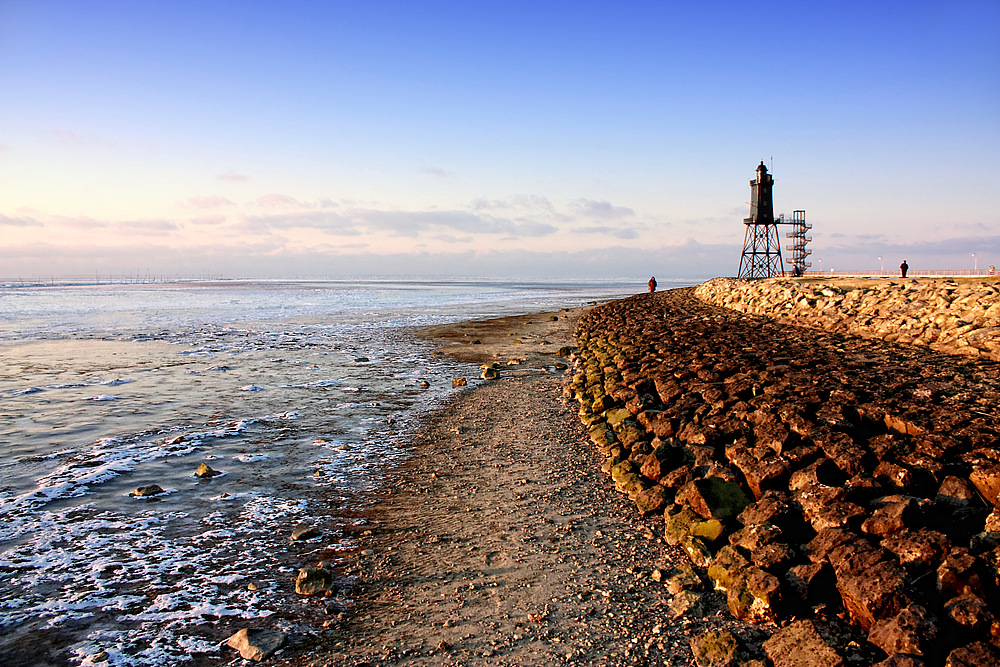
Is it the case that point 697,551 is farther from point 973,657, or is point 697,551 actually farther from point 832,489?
point 973,657

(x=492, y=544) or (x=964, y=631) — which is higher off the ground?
(x=964, y=631)

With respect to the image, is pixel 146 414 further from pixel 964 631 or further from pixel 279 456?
pixel 964 631

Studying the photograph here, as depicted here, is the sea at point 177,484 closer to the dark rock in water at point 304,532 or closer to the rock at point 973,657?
Answer: the dark rock in water at point 304,532

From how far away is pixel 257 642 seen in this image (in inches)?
166

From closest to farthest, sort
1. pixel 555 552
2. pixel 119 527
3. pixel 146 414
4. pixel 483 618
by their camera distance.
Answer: pixel 483 618 < pixel 555 552 < pixel 119 527 < pixel 146 414

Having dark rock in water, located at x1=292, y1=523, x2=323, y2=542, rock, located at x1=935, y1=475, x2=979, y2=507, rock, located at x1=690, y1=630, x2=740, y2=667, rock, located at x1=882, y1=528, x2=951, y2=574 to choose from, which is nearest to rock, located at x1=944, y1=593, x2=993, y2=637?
rock, located at x1=882, y1=528, x2=951, y2=574

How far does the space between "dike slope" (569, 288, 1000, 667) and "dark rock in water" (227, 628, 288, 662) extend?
3.50 m

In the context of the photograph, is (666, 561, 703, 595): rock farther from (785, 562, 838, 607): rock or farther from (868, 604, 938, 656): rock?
(868, 604, 938, 656): rock

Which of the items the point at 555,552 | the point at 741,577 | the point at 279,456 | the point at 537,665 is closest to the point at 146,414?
the point at 279,456

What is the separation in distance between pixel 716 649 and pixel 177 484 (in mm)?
6703

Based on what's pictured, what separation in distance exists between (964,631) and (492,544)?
12.4 ft

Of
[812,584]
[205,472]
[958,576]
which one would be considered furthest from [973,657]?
[205,472]

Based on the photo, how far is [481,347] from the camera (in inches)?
832

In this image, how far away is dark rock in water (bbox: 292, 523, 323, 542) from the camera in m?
6.03
